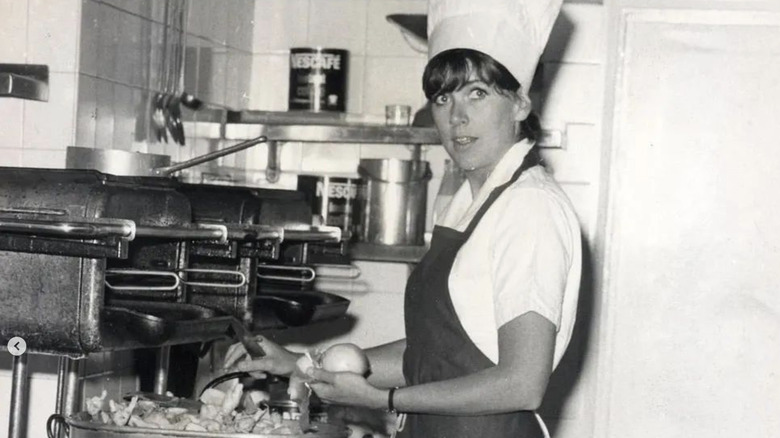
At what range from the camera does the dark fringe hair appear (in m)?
2.03

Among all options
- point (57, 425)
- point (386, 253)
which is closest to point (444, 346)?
point (57, 425)

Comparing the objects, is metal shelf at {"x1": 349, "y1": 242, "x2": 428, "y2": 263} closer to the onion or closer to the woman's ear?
the onion

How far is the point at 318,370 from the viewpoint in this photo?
203cm

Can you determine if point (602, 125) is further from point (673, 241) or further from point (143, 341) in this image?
point (143, 341)

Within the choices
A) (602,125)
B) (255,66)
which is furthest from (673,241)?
(255,66)

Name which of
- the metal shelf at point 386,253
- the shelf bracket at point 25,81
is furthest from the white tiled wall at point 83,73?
the metal shelf at point 386,253

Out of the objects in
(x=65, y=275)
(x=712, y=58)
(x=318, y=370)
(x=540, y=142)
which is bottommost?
(x=318, y=370)

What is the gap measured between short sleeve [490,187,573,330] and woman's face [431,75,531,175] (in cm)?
11

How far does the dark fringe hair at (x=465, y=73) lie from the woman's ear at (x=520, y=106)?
0.8 inches

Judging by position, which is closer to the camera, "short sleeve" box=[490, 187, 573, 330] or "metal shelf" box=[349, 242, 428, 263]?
"short sleeve" box=[490, 187, 573, 330]

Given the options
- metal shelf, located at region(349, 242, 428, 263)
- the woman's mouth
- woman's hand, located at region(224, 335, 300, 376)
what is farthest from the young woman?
metal shelf, located at region(349, 242, 428, 263)

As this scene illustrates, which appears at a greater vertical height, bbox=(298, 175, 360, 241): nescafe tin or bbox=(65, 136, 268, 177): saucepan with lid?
Result: bbox=(65, 136, 268, 177): saucepan with lid

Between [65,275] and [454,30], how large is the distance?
800 mm

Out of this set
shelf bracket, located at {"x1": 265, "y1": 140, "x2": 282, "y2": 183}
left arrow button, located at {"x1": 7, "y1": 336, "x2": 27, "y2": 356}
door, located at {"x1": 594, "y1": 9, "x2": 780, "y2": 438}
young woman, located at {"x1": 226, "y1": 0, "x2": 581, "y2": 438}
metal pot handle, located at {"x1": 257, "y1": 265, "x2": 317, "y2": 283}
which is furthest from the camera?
shelf bracket, located at {"x1": 265, "y1": 140, "x2": 282, "y2": 183}
